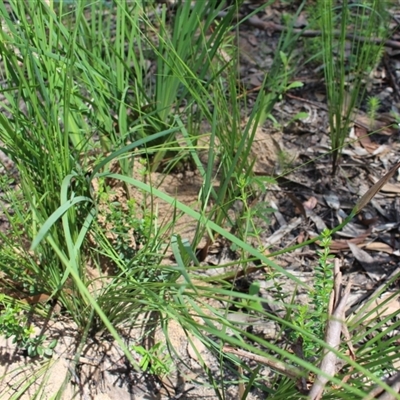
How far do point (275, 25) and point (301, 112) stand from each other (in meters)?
0.55

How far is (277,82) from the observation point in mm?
1973

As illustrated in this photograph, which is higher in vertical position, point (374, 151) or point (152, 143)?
point (152, 143)

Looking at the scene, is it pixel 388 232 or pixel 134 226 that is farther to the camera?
pixel 388 232

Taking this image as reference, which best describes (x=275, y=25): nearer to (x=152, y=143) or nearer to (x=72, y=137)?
(x=152, y=143)

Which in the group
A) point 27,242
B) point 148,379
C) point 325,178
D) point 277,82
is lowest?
point 148,379

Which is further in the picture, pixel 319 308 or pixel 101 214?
pixel 101 214

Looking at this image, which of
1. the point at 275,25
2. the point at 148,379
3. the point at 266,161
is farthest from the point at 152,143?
the point at 275,25

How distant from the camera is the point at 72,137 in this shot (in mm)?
1607

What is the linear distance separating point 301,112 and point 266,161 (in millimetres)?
287

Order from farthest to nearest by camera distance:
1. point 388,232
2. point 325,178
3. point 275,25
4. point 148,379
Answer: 1. point 275,25
2. point 325,178
3. point 388,232
4. point 148,379

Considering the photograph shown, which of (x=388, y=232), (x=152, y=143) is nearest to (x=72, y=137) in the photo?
(x=152, y=143)

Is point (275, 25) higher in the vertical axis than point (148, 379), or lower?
higher

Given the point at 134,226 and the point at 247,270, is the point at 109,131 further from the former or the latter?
the point at 247,270

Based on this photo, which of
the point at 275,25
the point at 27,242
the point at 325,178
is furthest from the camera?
the point at 275,25
